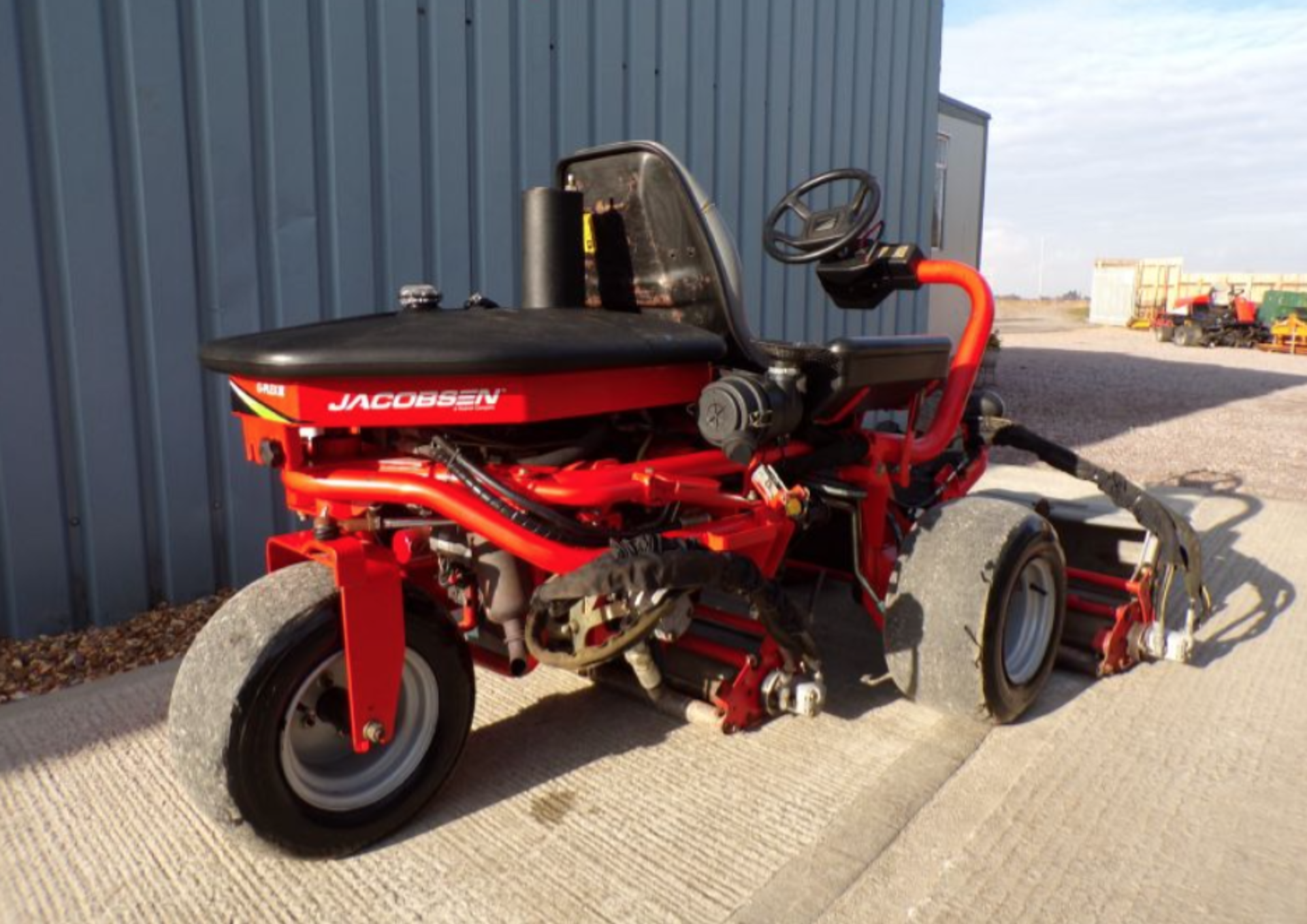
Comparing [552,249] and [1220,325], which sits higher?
[552,249]

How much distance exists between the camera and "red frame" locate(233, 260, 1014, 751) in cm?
220

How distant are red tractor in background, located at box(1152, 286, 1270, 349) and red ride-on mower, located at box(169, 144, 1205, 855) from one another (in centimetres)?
2254

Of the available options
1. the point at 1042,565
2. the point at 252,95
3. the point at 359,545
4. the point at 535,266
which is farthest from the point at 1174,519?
the point at 252,95

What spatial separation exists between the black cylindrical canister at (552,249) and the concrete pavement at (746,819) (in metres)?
1.25

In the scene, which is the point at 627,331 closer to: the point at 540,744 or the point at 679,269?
the point at 679,269

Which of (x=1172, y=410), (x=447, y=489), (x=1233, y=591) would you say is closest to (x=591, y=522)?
(x=447, y=489)

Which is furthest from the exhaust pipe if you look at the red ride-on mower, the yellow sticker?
the yellow sticker

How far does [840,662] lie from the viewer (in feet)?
11.5

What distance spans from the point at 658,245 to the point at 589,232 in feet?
0.90

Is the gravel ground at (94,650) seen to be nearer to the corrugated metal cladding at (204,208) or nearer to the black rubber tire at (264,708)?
the corrugated metal cladding at (204,208)

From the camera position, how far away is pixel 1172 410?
11.4m

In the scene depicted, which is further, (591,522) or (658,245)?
(658,245)

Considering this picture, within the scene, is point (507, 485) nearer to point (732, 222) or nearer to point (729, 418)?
point (729, 418)

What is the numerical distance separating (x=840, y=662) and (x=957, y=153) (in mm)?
10127
